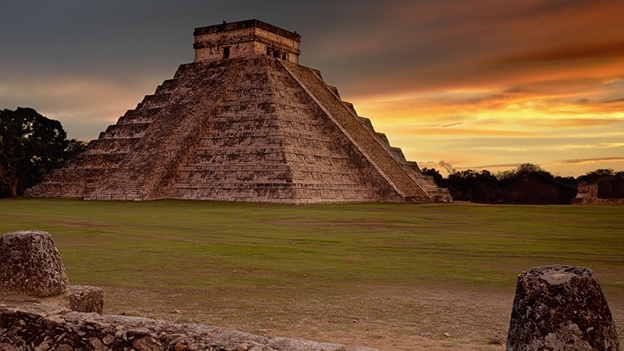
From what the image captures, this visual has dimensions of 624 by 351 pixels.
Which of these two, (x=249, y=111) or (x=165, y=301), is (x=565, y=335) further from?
(x=249, y=111)

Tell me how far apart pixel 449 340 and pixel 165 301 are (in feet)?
10.0

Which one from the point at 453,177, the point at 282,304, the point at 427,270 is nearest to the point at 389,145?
the point at 453,177

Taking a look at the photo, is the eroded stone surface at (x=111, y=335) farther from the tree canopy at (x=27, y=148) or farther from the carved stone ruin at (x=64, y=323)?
the tree canopy at (x=27, y=148)

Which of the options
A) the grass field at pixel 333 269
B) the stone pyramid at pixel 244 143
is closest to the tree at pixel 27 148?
the stone pyramid at pixel 244 143

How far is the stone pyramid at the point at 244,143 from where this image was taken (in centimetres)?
3061

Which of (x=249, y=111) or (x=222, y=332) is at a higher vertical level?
(x=249, y=111)

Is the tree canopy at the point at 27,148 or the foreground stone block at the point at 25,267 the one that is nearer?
the foreground stone block at the point at 25,267

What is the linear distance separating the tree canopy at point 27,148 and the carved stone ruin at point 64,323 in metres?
34.5

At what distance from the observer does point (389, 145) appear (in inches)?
1563

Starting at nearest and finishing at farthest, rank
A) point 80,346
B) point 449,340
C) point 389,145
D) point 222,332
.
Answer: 1. point 222,332
2. point 80,346
3. point 449,340
4. point 389,145

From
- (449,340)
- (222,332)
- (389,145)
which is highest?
(389,145)

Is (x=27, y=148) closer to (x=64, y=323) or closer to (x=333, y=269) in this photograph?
(x=333, y=269)

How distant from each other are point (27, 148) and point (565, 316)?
126 ft

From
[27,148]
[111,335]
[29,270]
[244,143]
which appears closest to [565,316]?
[111,335]
